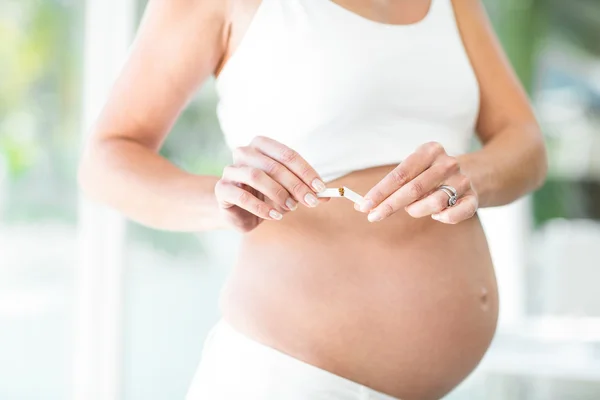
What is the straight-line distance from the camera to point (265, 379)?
2.45 ft

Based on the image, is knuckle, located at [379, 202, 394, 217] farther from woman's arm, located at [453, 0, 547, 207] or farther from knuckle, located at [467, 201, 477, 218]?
woman's arm, located at [453, 0, 547, 207]

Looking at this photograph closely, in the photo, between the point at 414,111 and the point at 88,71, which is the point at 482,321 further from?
the point at 88,71

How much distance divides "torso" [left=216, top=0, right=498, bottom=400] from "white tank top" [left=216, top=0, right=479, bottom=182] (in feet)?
0.10

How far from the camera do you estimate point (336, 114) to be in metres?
0.82

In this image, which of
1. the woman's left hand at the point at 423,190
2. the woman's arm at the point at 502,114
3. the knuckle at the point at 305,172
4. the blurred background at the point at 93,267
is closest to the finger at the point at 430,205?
the woman's left hand at the point at 423,190

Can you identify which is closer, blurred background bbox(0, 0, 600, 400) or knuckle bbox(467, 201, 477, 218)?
knuckle bbox(467, 201, 477, 218)

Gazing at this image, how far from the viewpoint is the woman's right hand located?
0.65 meters

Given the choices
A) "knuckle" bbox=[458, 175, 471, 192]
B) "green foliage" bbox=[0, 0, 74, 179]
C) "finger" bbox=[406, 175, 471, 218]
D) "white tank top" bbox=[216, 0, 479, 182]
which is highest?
"green foliage" bbox=[0, 0, 74, 179]

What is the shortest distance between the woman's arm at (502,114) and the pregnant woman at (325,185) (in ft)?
0.04

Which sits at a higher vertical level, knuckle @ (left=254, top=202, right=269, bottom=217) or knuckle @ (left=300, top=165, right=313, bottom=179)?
knuckle @ (left=300, top=165, right=313, bottom=179)

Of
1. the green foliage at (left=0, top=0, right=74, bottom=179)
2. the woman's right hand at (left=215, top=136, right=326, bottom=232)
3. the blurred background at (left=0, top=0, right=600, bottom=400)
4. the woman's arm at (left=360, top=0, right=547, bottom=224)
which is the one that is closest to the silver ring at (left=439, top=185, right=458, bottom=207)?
the woman's arm at (left=360, top=0, right=547, bottom=224)

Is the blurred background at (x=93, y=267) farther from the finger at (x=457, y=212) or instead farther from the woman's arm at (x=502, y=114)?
the finger at (x=457, y=212)

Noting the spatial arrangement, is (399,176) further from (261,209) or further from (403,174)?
(261,209)

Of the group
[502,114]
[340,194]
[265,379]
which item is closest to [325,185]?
[340,194]
